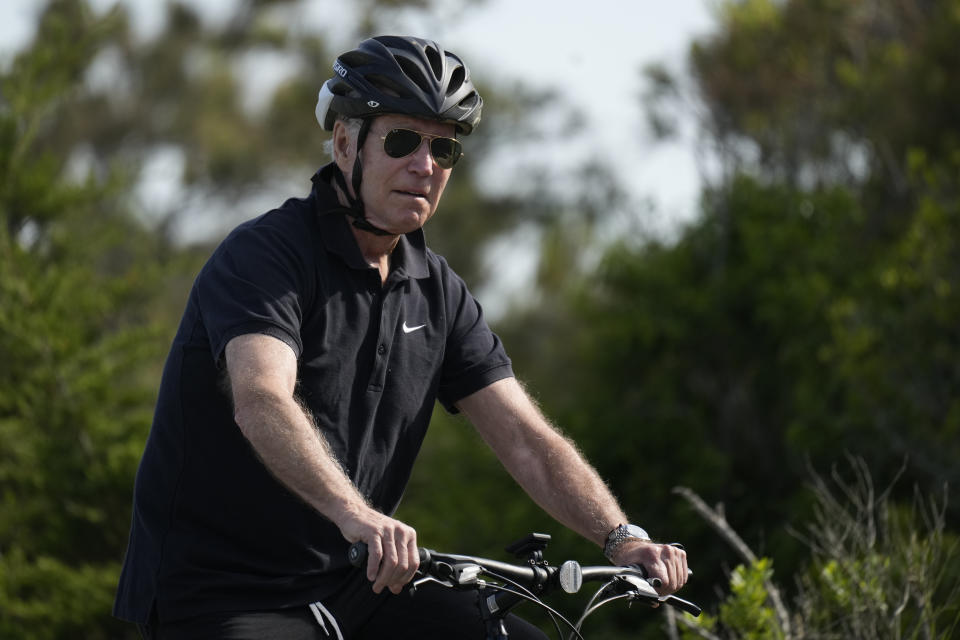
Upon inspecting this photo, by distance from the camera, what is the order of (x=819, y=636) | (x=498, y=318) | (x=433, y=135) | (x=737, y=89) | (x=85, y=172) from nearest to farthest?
(x=433, y=135) → (x=819, y=636) → (x=85, y=172) → (x=737, y=89) → (x=498, y=318)

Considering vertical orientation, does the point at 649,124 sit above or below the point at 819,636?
above

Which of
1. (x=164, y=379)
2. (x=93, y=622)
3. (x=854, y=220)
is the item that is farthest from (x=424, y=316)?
(x=854, y=220)

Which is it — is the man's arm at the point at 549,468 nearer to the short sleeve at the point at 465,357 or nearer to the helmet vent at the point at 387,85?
the short sleeve at the point at 465,357

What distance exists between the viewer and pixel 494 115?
32.0m

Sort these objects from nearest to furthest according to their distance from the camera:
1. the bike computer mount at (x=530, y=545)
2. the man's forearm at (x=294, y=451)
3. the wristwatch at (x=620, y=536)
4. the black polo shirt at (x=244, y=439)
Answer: the man's forearm at (x=294, y=451) → the bike computer mount at (x=530, y=545) → the black polo shirt at (x=244, y=439) → the wristwatch at (x=620, y=536)

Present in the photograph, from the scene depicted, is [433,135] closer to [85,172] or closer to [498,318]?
[85,172]

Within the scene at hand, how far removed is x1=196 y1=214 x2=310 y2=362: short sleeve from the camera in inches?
132

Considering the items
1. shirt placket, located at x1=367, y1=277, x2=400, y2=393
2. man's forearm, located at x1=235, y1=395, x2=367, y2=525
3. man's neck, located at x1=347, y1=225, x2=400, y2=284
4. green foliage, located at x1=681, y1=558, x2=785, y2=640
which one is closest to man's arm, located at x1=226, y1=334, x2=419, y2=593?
man's forearm, located at x1=235, y1=395, x2=367, y2=525

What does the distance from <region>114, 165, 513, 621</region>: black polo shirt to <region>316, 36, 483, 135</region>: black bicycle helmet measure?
303mm

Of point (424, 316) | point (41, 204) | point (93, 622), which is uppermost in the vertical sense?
point (41, 204)

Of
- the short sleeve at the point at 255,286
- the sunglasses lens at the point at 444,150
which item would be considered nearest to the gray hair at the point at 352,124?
the sunglasses lens at the point at 444,150

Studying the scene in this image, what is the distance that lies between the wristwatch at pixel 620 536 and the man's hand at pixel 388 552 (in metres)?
0.97

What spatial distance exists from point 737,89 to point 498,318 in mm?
9425

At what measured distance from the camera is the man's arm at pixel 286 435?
3.02 m
